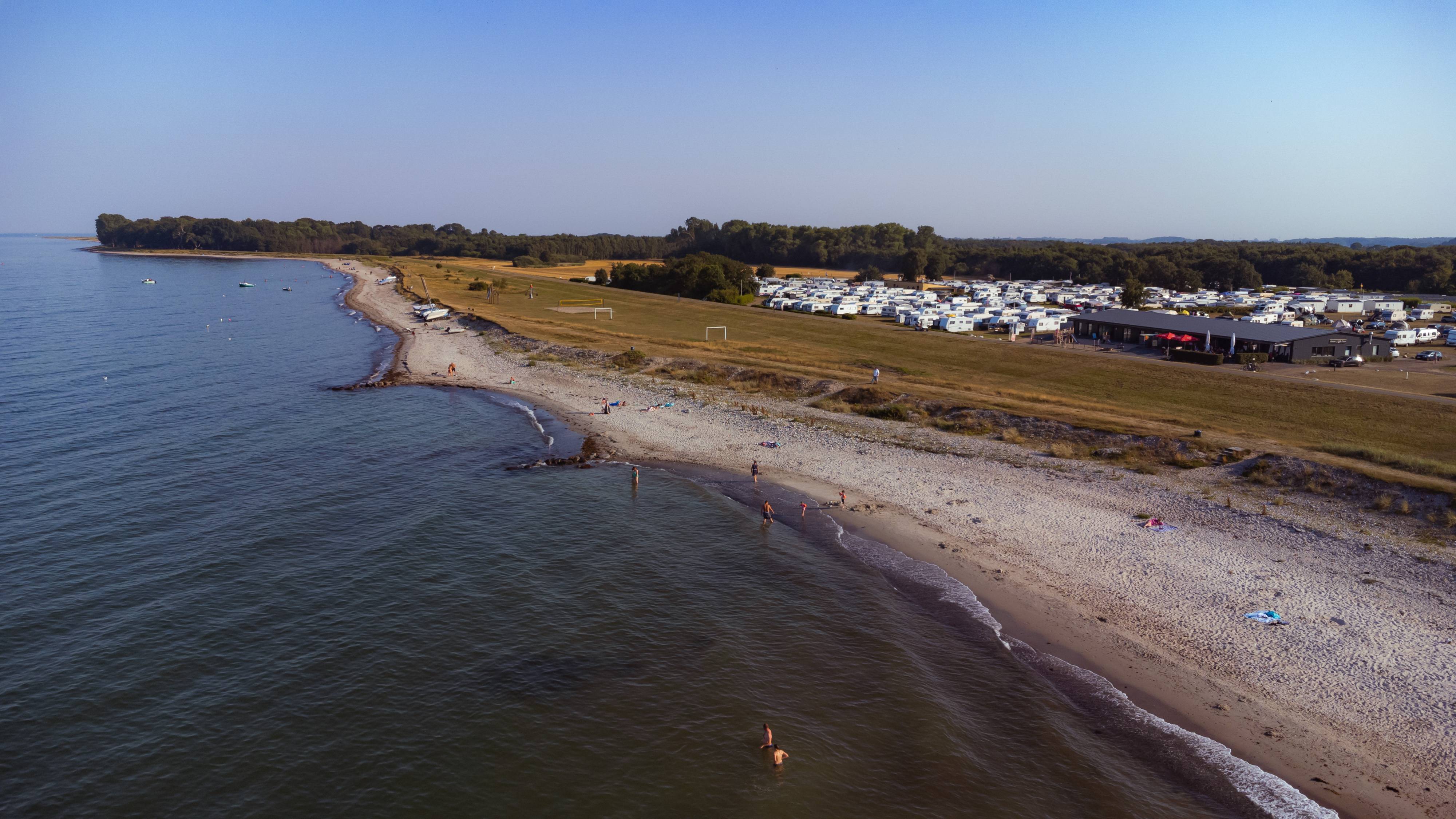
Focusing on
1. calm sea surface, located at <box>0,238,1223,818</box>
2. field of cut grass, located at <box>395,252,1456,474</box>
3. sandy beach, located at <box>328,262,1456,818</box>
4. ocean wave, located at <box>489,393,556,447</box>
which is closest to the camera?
calm sea surface, located at <box>0,238,1223,818</box>

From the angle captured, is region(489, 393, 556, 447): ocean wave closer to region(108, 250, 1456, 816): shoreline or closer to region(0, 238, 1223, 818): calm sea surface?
region(108, 250, 1456, 816): shoreline

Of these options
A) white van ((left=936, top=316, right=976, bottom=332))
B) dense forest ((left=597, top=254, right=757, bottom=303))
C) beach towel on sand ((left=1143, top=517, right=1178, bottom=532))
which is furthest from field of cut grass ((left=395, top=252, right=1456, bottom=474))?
dense forest ((left=597, top=254, right=757, bottom=303))

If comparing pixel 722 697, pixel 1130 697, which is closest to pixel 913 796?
pixel 722 697

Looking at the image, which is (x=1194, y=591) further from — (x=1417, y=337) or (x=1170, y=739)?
(x=1417, y=337)

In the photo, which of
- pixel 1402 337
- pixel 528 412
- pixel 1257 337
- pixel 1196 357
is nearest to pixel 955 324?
pixel 1196 357

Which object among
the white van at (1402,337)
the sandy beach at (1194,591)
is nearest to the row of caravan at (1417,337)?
the white van at (1402,337)

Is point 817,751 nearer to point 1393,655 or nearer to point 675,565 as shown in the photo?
point 675,565
